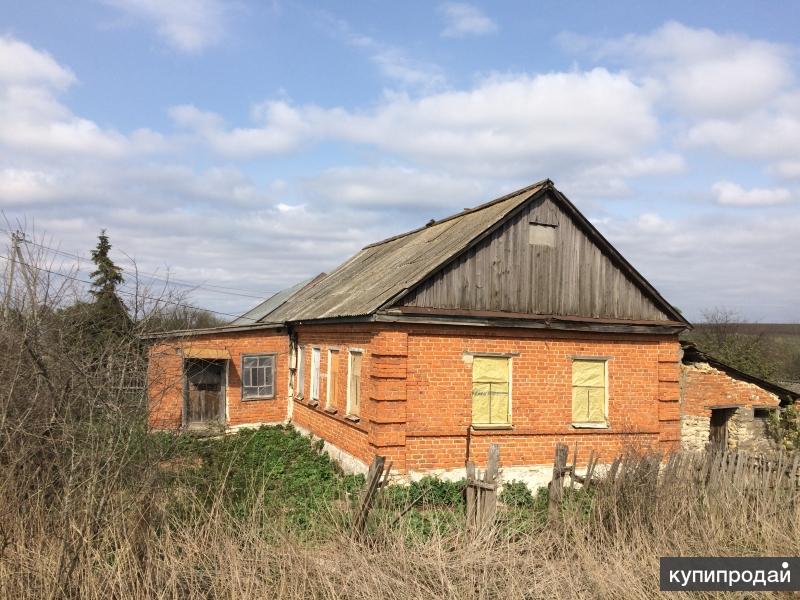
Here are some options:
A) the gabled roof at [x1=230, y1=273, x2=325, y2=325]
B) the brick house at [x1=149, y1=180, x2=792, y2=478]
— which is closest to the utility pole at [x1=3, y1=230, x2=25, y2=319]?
the brick house at [x1=149, y1=180, x2=792, y2=478]

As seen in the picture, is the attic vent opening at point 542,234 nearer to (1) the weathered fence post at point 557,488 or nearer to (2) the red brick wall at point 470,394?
(2) the red brick wall at point 470,394

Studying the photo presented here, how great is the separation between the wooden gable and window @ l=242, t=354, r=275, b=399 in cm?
808

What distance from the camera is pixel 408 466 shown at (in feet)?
38.5

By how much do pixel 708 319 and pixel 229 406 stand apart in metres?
42.6

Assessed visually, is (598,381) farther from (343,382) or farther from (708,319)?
(708,319)

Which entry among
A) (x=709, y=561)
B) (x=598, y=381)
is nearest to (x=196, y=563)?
(x=709, y=561)

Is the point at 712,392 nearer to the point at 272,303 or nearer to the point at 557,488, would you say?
the point at 557,488

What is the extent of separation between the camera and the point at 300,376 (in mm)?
17797

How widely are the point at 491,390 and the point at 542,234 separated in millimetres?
3399

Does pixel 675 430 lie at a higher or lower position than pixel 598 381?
lower

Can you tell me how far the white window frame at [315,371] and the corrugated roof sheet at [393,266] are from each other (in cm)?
96

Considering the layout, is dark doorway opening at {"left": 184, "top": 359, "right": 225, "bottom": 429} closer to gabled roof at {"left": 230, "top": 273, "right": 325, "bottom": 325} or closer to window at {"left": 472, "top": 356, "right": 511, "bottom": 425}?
gabled roof at {"left": 230, "top": 273, "right": 325, "bottom": 325}

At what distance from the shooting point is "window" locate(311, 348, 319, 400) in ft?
52.7

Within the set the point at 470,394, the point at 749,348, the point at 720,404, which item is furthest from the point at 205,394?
the point at 749,348
